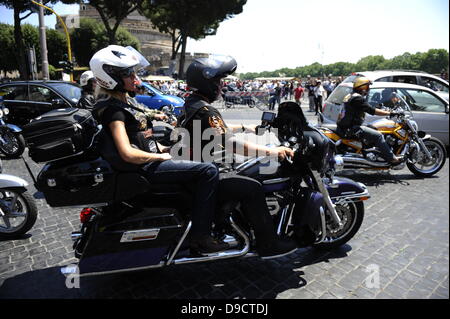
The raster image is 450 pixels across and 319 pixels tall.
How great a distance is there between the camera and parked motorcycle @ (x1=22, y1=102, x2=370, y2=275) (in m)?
2.44

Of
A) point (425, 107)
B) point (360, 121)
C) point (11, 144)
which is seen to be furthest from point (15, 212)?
point (425, 107)

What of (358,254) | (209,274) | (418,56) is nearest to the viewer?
(209,274)

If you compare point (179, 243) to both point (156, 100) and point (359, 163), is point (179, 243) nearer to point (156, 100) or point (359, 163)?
point (359, 163)

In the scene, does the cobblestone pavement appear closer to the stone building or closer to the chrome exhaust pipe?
the chrome exhaust pipe

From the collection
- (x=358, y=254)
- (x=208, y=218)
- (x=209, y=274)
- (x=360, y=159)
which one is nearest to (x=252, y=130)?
(x=208, y=218)

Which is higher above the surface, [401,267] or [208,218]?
[208,218]

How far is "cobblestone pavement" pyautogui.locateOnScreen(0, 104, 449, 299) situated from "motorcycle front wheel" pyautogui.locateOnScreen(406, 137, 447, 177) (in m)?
2.36

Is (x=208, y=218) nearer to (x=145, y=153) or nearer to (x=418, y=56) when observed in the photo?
(x=145, y=153)

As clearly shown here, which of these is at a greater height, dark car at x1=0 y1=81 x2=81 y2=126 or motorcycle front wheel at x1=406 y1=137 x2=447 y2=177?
dark car at x1=0 y1=81 x2=81 y2=126

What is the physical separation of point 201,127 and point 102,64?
34.3 inches

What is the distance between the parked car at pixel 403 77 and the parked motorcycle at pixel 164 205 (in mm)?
6151

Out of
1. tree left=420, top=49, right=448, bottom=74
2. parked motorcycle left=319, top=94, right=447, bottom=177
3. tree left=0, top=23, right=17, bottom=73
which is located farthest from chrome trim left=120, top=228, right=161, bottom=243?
tree left=420, top=49, right=448, bottom=74
